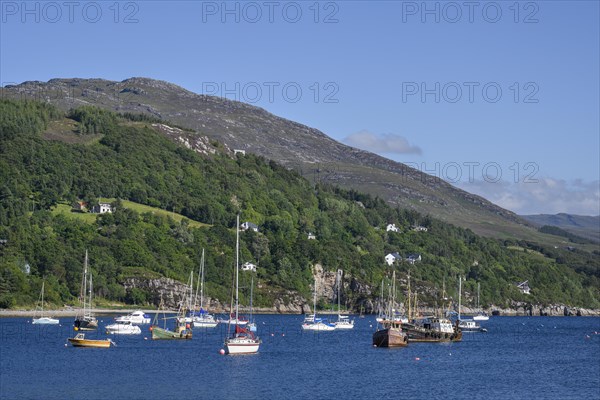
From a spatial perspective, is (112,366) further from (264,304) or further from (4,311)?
(264,304)

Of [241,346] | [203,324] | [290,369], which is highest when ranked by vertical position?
[203,324]

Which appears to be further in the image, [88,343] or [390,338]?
[390,338]

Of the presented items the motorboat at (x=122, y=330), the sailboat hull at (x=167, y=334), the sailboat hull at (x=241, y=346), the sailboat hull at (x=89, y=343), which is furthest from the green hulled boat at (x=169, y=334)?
the sailboat hull at (x=241, y=346)

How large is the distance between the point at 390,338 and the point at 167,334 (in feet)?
77.3

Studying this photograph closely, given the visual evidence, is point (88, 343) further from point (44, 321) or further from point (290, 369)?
point (44, 321)

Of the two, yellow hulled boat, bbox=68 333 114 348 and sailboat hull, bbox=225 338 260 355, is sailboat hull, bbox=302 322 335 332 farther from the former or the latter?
sailboat hull, bbox=225 338 260 355

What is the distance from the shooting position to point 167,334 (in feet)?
362

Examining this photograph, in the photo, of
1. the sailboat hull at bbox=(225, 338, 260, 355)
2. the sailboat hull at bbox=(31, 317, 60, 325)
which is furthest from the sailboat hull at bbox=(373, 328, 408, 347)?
the sailboat hull at bbox=(31, 317, 60, 325)

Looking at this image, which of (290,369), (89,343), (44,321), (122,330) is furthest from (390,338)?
(44,321)

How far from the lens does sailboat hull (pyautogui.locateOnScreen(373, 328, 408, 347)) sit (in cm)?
10725

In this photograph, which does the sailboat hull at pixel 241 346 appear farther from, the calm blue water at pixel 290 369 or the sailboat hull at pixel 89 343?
the sailboat hull at pixel 89 343

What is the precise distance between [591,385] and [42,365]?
4325cm

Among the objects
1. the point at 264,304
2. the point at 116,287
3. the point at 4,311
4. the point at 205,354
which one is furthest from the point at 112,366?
the point at 264,304

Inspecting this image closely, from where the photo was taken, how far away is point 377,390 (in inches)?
2896
